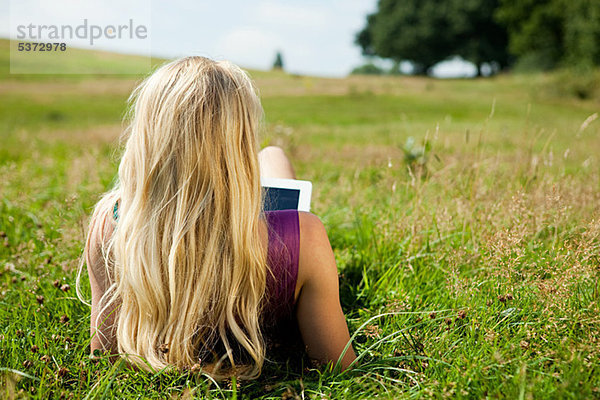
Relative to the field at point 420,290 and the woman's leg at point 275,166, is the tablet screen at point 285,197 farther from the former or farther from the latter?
the woman's leg at point 275,166

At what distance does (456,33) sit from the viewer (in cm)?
4669

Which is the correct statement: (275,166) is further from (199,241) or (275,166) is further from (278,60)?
(278,60)

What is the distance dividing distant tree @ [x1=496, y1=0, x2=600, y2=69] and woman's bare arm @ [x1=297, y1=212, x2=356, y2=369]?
1119 inches

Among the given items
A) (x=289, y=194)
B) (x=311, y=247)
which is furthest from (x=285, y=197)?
(x=311, y=247)

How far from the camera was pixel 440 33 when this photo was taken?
47.0 metres

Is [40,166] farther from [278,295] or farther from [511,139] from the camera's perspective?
[511,139]

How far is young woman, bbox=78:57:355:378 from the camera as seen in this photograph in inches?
70.4

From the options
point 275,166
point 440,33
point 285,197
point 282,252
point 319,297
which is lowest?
point 319,297

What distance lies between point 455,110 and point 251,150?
15.7 metres

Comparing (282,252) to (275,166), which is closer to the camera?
(282,252)

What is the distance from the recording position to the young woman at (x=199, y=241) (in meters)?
1.79

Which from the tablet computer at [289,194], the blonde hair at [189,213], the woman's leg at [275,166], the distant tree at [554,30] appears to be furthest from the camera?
the distant tree at [554,30]

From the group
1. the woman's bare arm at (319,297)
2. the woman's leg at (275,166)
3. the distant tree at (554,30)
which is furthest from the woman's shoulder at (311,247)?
the distant tree at (554,30)

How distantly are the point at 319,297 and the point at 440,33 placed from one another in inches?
1986
